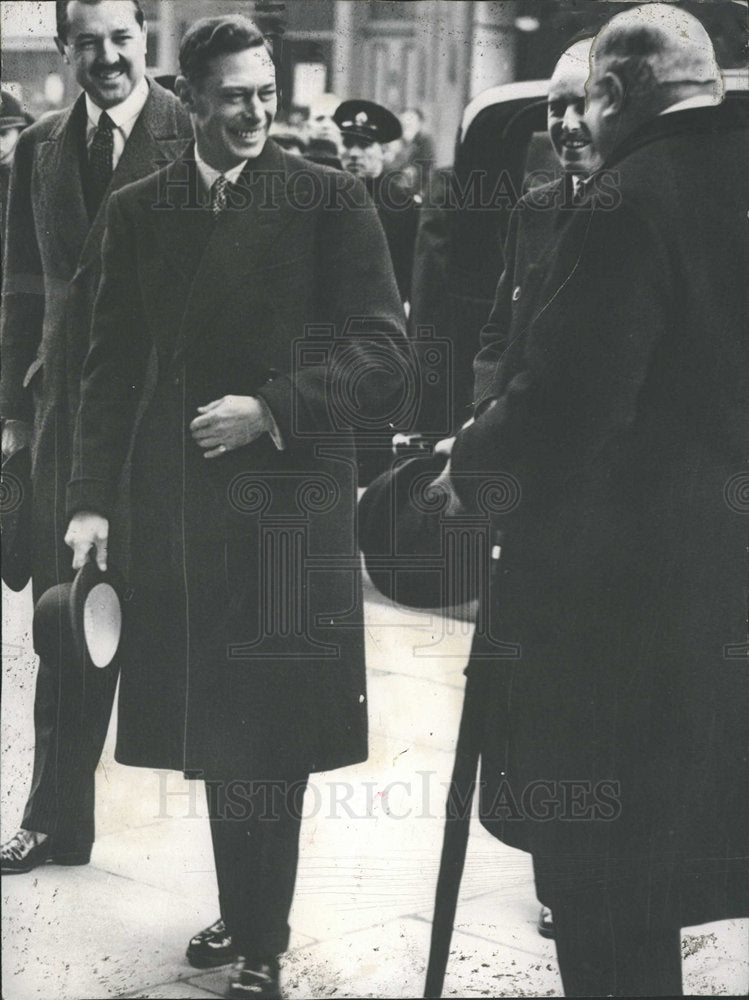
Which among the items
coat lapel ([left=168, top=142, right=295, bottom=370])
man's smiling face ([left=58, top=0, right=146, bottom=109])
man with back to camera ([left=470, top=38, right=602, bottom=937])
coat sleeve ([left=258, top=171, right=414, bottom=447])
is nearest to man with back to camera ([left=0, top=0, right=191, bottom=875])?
man's smiling face ([left=58, top=0, right=146, bottom=109])

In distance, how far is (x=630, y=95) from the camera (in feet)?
11.8

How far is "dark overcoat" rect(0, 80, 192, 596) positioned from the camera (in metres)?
3.69

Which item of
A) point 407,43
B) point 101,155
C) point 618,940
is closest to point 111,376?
point 101,155

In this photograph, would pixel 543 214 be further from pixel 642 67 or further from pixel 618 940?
pixel 618 940

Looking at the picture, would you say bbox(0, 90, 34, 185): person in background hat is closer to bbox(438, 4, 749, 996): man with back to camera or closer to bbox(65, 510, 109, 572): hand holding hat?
bbox(65, 510, 109, 572): hand holding hat

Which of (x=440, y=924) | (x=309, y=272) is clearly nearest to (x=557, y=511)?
(x=309, y=272)

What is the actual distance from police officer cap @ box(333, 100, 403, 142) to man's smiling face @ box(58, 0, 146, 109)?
1.86 feet

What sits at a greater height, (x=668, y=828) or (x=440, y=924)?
(x=668, y=828)

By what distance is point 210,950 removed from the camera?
12.5ft

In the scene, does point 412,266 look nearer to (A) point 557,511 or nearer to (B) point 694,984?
(A) point 557,511

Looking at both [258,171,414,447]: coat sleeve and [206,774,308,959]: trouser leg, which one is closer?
[258,171,414,447]: coat sleeve

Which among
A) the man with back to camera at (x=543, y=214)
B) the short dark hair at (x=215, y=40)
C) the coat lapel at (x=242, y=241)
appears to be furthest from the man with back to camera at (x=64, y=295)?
the man with back to camera at (x=543, y=214)

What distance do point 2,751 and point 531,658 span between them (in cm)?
156

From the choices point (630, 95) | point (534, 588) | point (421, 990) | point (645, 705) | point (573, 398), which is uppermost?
point (630, 95)
